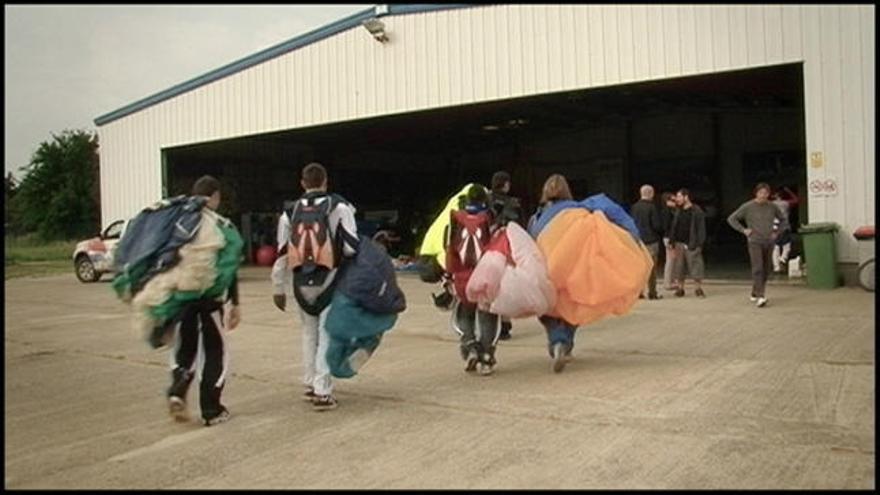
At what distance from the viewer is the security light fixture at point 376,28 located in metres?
18.0

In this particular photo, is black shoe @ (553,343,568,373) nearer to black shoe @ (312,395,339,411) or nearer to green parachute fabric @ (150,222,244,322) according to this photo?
black shoe @ (312,395,339,411)

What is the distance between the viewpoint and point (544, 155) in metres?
32.6

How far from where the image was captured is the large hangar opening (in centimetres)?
2572

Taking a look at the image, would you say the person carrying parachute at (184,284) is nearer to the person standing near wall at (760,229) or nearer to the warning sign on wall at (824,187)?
the person standing near wall at (760,229)

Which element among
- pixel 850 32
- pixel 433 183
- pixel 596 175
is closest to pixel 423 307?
pixel 850 32

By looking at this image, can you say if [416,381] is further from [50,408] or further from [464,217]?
[50,408]

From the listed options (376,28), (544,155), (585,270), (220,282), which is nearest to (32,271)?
(376,28)

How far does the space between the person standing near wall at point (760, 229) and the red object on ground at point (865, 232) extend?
236 cm

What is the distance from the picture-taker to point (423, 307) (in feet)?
42.4

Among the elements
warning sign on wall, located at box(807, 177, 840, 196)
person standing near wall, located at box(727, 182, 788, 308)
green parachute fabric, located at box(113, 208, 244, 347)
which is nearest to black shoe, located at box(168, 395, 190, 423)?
green parachute fabric, located at box(113, 208, 244, 347)

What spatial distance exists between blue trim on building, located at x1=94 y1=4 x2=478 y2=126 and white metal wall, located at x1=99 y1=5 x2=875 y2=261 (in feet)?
0.51

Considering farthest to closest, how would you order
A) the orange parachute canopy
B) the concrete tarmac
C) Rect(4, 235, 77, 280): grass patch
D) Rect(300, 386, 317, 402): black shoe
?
1. Rect(4, 235, 77, 280): grass patch
2. the orange parachute canopy
3. Rect(300, 386, 317, 402): black shoe
4. the concrete tarmac

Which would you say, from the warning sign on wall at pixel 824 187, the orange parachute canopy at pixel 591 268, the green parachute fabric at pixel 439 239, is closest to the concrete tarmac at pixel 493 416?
the orange parachute canopy at pixel 591 268

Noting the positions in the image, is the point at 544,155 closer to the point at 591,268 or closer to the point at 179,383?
the point at 591,268
